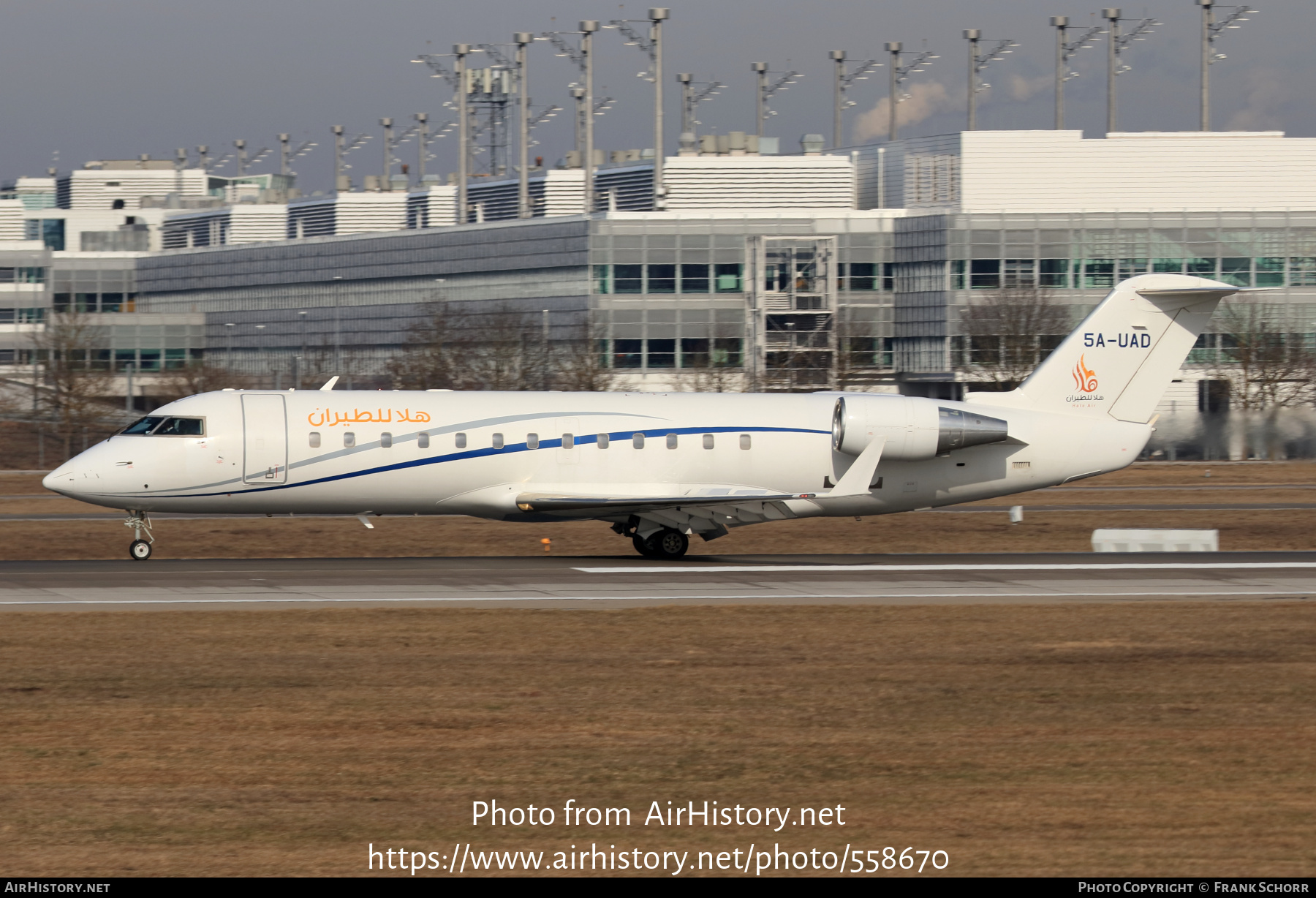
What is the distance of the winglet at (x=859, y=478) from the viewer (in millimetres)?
32812

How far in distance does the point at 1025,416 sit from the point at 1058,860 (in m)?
24.5

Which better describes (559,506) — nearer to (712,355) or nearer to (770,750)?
(770,750)

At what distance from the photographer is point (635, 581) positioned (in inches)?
1164

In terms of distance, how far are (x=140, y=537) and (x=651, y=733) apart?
20.2m

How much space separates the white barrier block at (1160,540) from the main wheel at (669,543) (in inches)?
438

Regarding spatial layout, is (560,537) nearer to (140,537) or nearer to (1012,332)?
(140,537)

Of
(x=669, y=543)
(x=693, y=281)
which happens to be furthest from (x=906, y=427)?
(x=693, y=281)

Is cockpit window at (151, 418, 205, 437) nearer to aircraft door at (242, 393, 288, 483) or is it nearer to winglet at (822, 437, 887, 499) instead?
aircraft door at (242, 393, 288, 483)

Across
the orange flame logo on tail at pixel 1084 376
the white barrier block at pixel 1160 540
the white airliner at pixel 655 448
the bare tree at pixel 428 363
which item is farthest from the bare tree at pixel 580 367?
the orange flame logo on tail at pixel 1084 376

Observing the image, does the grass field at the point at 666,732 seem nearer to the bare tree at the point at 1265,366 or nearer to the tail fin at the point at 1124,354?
the tail fin at the point at 1124,354

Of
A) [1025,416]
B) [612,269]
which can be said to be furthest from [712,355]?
[1025,416]

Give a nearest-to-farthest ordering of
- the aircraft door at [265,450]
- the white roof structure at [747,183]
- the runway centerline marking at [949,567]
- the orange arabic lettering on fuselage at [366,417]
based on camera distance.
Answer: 1. the runway centerline marking at [949,567]
2. the aircraft door at [265,450]
3. the orange arabic lettering on fuselage at [366,417]
4. the white roof structure at [747,183]
